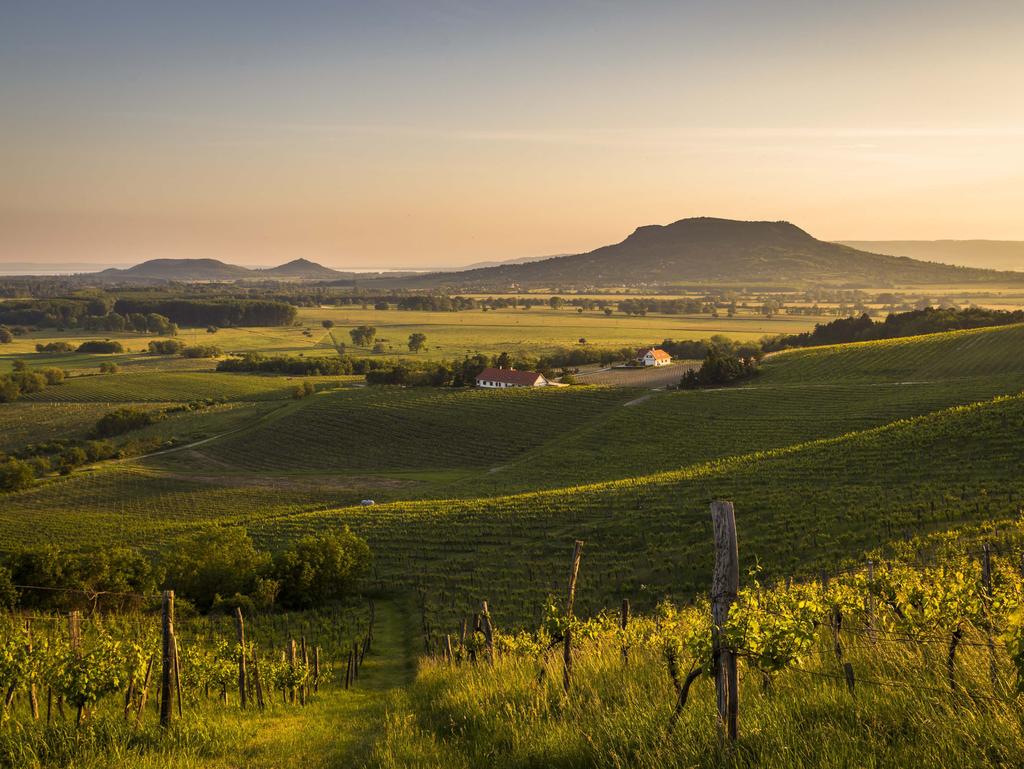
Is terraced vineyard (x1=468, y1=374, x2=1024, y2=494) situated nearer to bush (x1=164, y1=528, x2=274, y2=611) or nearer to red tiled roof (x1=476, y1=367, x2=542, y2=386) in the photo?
bush (x1=164, y1=528, x2=274, y2=611)

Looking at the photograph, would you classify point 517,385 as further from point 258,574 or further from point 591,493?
point 258,574

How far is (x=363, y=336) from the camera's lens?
183 meters

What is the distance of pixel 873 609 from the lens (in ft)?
33.9

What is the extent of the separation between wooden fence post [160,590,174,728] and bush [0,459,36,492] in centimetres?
7024

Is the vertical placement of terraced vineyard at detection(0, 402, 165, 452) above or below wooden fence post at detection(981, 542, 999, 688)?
below

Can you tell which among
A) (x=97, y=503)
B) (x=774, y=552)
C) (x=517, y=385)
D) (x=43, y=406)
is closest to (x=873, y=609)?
(x=774, y=552)

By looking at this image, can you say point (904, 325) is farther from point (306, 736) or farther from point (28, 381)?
point (28, 381)

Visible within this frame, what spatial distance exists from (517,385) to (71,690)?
295ft

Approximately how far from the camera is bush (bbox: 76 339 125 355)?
544 feet

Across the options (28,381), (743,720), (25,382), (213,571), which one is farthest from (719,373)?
(25,382)

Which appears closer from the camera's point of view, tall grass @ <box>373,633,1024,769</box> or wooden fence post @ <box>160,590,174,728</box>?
tall grass @ <box>373,633,1024,769</box>

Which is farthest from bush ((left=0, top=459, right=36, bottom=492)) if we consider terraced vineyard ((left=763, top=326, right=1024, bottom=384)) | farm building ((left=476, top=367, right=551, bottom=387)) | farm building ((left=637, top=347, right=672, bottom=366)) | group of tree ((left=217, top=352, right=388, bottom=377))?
farm building ((left=637, top=347, right=672, bottom=366))

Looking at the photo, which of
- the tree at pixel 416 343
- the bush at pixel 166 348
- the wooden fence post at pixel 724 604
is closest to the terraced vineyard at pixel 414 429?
the wooden fence post at pixel 724 604

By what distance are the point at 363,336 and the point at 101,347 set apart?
61121mm
